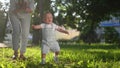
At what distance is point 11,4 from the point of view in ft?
30.0

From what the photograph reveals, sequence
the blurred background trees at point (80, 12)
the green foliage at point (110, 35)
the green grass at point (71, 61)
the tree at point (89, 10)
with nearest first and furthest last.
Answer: the green grass at point (71, 61) < the tree at point (89, 10) < the blurred background trees at point (80, 12) < the green foliage at point (110, 35)

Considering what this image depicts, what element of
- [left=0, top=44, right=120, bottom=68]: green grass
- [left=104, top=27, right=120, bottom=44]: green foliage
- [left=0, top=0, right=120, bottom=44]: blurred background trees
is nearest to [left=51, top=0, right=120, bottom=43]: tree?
[left=0, top=0, right=120, bottom=44]: blurred background trees

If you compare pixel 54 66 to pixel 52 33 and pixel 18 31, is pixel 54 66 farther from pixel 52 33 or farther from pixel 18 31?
pixel 18 31

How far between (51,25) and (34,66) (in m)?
1.02

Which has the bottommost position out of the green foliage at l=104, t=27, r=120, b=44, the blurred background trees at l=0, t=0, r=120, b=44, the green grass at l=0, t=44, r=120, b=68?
the green foliage at l=104, t=27, r=120, b=44

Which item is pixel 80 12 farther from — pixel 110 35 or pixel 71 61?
pixel 71 61

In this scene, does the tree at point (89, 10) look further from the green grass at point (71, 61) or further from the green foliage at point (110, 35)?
the green grass at point (71, 61)

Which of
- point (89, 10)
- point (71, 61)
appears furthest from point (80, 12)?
point (71, 61)

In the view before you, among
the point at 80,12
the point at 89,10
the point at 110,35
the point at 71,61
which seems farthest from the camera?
the point at 110,35

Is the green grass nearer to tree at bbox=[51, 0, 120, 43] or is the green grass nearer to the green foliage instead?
tree at bbox=[51, 0, 120, 43]

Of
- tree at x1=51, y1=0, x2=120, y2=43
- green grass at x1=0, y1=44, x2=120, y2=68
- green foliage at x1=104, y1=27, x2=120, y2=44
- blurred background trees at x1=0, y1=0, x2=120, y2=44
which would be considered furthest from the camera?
green foliage at x1=104, y1=27, x2=120, y2=44

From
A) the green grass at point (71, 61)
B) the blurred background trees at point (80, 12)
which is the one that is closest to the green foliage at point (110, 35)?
the blurred background trees at point (80, 12)

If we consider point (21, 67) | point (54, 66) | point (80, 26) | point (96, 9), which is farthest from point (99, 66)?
point (80, 26)

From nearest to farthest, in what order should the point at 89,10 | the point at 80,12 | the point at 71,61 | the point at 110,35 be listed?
1. the point at 71,61
2. the point at 89,10
3. the point at 80,12
4. the point at 110,35
